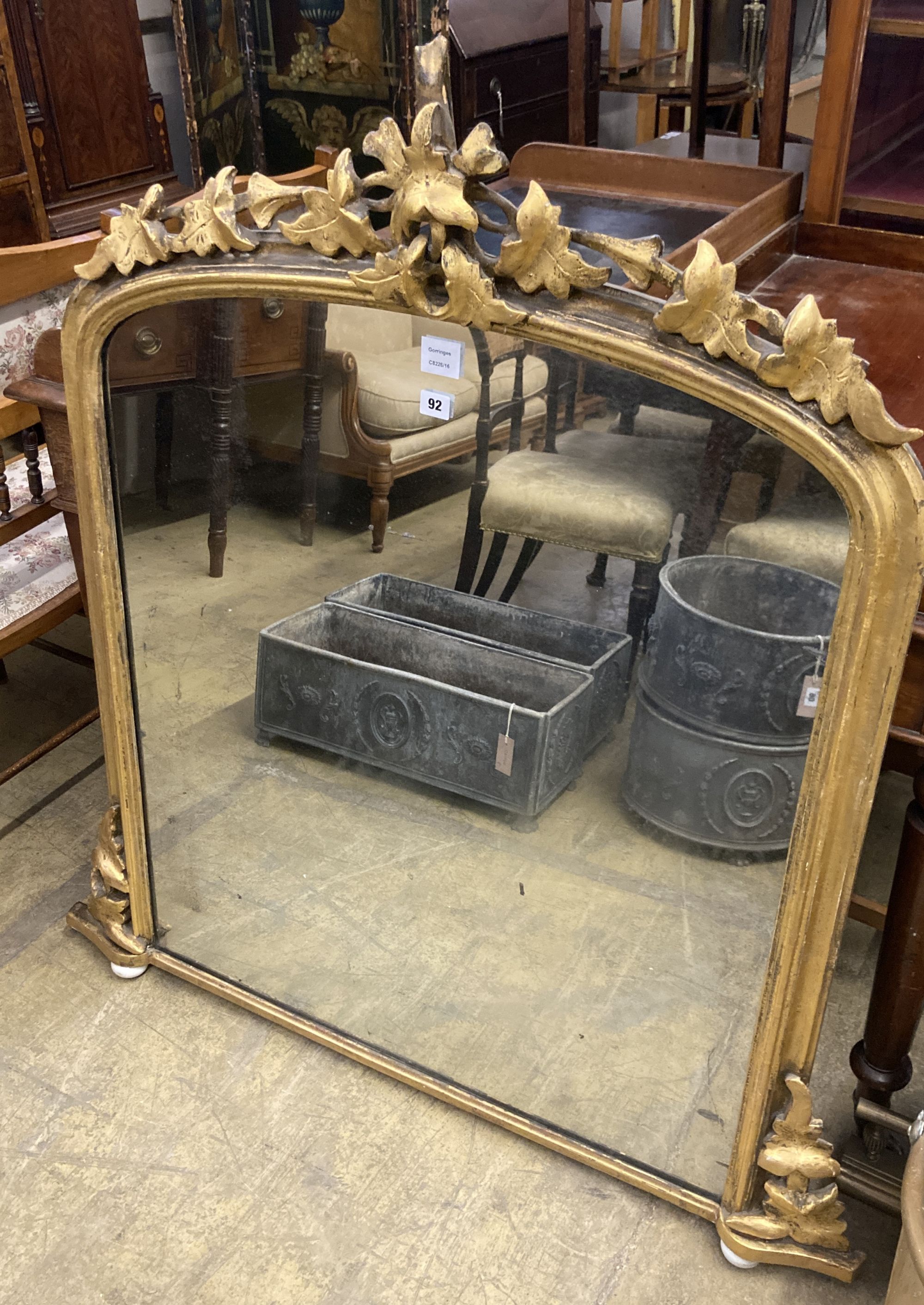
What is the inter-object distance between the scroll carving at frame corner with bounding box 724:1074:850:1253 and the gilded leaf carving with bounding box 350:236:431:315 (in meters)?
1.00

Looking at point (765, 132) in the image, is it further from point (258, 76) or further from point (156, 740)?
point (258, 76)

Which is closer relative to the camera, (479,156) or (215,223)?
(479,156)

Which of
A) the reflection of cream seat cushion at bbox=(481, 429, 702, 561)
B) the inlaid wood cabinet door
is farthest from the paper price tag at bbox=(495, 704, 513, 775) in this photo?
the inlaid wood cabinet door

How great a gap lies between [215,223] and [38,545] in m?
1.04

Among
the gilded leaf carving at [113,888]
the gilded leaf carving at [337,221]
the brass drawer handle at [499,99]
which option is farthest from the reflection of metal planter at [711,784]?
the brass drawer handle at [499,99]

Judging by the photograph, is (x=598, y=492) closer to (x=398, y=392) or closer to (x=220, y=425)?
(x=398, y=392)

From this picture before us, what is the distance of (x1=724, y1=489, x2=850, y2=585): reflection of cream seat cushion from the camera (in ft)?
3.80

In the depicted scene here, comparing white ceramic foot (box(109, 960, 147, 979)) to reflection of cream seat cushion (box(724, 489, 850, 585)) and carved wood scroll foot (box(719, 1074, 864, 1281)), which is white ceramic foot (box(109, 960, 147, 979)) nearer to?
carved wood scroll foot (box(719, 1074, 864, 1281))

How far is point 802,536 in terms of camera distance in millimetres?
1208

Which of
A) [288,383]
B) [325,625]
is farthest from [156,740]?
[288,383]

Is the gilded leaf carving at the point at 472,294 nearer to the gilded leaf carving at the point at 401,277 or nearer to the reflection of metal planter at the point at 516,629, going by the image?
the gilded leaf carving at the point at 401,277

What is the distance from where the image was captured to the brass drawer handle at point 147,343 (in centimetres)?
146

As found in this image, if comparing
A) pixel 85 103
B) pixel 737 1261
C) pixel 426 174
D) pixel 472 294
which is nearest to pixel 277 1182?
pixel 737 1261

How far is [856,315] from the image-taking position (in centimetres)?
178
